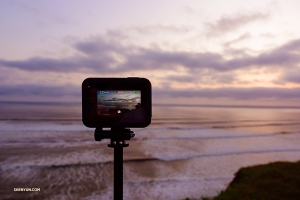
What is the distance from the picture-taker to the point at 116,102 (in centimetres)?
182

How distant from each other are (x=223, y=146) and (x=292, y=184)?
1042cm

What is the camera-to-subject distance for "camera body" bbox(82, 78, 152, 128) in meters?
1.79

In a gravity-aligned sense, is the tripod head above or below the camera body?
below

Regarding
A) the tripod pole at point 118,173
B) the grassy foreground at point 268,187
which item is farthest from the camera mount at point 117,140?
the grassy foreground at point 268,187

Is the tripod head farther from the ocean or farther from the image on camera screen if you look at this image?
the ocean

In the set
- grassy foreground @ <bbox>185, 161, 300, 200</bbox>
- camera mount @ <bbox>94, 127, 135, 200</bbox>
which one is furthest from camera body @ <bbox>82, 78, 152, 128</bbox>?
grassy foreground @ <bbox>185, 161, 300, 200</bbox>

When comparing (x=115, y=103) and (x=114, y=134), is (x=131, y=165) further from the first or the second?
(x=115, y=103)

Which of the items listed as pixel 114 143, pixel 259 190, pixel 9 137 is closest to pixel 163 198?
pixel 259 190

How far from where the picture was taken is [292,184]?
6492 millimetres

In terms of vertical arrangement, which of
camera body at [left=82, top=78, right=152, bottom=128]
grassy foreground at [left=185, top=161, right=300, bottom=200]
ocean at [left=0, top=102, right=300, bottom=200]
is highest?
camera body at [left=82, top=78, right=152, bottom=128]

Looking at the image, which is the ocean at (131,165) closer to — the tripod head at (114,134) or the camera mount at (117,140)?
the camera mount at (117,140)

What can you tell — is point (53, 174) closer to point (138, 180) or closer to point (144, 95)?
point (138, 180)

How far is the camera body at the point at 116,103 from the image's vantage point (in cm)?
179

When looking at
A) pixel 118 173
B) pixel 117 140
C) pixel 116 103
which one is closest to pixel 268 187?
pixel 118 173
